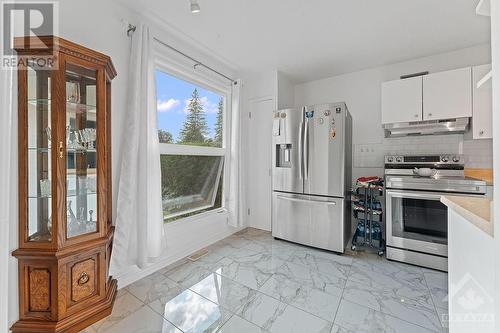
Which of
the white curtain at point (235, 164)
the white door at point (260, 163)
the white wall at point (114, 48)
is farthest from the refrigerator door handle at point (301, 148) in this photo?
the white wall at point (114, 48)

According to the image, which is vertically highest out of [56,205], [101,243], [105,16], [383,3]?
[383,3]

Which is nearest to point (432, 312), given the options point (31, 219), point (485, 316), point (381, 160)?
point (485, 316)

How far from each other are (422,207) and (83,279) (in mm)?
3207

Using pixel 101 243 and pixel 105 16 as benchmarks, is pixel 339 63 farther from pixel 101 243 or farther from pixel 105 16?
pixel 101 243

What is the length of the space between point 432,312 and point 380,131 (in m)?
2.26

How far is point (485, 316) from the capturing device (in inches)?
29.5

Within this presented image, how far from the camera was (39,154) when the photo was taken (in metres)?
1.43

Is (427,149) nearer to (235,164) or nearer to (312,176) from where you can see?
(312,176)

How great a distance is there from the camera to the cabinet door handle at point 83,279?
146 cm

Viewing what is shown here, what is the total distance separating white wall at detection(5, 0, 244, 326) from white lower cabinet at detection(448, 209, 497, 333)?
231 centimetres

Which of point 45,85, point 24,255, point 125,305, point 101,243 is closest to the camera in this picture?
point 24,255

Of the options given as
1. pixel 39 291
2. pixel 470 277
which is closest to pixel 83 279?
pixel 39 291

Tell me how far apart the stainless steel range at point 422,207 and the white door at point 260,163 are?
163 cm

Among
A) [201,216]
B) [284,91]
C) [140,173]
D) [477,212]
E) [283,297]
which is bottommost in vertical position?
[283,297]
